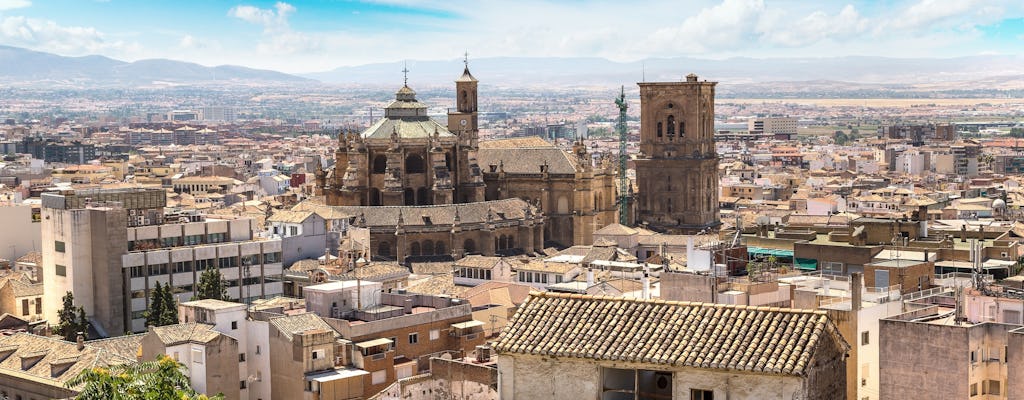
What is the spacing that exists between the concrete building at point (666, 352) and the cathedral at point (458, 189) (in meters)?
56.2

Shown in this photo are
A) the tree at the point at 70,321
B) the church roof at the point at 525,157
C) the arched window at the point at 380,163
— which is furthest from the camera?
the church roof at the point at 525,157

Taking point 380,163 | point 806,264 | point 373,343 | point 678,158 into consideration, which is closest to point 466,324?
point 373,343

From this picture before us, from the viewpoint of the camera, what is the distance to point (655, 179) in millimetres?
102562

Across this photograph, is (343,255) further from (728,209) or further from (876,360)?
(728,209)

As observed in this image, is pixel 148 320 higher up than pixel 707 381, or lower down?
lower down

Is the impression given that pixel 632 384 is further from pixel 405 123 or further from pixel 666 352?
pixel 405 123

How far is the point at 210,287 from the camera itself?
178 ft

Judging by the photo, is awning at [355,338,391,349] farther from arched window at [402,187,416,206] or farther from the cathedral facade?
the cathedral facade

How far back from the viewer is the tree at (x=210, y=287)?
178 ft

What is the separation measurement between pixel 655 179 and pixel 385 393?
67817 millimetres

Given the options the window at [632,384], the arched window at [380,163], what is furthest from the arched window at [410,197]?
the window at [632,384]

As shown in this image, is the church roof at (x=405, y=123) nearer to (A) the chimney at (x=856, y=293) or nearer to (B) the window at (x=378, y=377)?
(B) the window at (x=378, y=377)

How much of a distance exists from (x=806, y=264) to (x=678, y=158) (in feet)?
183

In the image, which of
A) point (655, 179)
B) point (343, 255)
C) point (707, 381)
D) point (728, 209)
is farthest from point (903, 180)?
point (707, 381)
